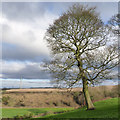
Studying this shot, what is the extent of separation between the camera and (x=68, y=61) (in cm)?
1817

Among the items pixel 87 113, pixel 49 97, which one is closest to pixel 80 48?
pixel 87 113

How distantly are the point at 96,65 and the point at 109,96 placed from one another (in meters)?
37.4

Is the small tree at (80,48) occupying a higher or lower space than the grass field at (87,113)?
higher

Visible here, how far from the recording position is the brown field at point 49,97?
48.8 m

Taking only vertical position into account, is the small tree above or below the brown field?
above

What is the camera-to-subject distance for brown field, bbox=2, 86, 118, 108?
160 feet

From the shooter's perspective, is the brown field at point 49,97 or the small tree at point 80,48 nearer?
the small tree at point 80,48

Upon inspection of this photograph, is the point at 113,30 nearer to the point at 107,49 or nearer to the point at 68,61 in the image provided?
the point at 107,49

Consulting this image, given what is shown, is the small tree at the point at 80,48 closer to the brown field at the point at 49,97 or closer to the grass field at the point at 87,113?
the grass field at the point at 87,113

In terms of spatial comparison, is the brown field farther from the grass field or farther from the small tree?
the small tree

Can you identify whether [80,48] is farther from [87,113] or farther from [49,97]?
[49,97]

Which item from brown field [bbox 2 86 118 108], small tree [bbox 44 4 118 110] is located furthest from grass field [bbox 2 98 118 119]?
brown field [bbox 2 86 118 108]

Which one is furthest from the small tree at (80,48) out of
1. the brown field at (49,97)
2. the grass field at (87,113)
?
the brown field at (49,97)

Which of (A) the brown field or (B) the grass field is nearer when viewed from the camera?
(B) the grass field
